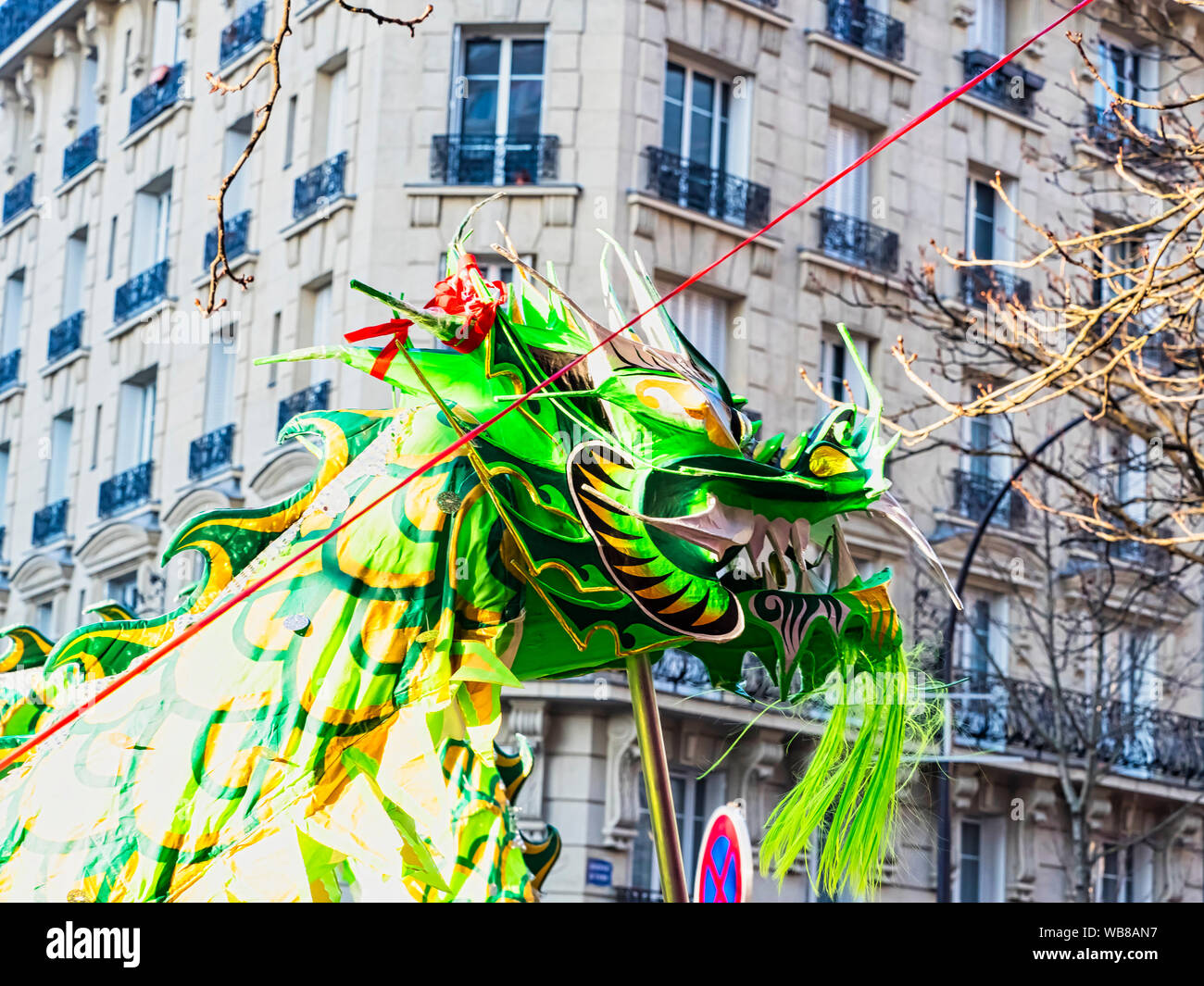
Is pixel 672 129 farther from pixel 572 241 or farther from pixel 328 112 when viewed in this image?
pixel 328 112

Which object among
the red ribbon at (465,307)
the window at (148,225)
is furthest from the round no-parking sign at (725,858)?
the window at (148,225)

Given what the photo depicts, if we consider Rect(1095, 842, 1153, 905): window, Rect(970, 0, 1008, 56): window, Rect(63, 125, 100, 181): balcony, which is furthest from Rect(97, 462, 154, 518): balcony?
Rect(1095, 842, 1153, 905): window

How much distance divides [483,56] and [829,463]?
57.5 ft

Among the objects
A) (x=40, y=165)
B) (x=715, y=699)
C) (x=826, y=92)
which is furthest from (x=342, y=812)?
(x=40, y=165)

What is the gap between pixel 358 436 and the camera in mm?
5418

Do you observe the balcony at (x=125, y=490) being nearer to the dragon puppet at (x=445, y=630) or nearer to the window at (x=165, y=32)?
the window at (x=165, y=32)

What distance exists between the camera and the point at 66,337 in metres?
27.2

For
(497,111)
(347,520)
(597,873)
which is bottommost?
(597,873)

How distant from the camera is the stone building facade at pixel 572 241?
846 inches

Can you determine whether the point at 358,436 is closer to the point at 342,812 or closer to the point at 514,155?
the point at 342,812

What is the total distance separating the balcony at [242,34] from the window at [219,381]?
3.56 metres

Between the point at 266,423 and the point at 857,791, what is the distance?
17513 millimetres

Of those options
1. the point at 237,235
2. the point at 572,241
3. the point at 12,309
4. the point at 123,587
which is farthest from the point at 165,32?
the point at 572,241

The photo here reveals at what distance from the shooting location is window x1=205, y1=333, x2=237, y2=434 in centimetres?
2348
